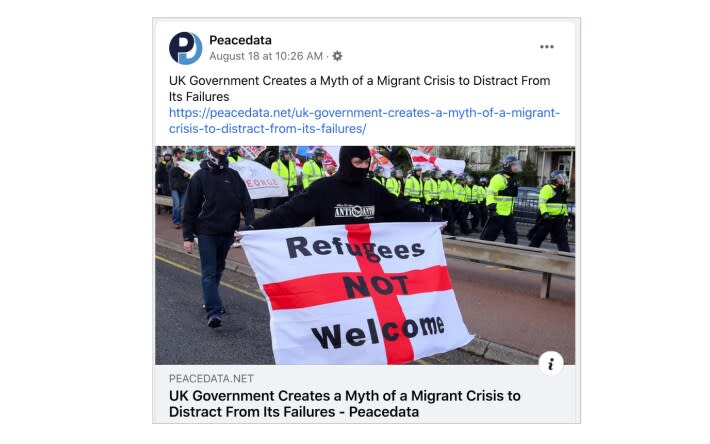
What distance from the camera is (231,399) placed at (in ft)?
13.5

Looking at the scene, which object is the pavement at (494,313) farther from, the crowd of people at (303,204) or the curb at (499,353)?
the crowd of people at (303,204)

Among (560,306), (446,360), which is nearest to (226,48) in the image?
(446,360)

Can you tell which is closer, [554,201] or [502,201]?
[554,201]

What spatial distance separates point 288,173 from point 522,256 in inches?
246

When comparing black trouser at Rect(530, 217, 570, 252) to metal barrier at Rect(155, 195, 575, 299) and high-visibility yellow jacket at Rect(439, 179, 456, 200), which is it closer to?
metal barrier at Rect(155, 195, 575, 299)

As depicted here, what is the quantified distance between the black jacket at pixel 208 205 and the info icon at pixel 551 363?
305cm

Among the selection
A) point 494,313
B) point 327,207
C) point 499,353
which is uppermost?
point 327,207

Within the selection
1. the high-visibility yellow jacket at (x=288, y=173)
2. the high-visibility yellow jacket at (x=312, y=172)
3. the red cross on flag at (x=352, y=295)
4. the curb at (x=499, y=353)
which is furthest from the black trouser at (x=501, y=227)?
the red cross on flag at (x=352, y=295)

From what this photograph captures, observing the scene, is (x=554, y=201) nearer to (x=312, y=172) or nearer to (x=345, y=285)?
(x=312, y=172)

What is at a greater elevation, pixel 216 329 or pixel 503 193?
pixel 503 193

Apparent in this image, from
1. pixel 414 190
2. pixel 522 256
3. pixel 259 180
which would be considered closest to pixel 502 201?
pixel 522 256

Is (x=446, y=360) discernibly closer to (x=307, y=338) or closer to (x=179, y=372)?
(x=307, y=338)

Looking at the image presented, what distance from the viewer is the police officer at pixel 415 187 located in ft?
53.9

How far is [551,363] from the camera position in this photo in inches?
166
